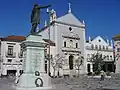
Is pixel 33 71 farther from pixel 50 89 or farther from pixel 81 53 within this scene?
pixel 81 53

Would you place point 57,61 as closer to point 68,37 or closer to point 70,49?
point 70,49

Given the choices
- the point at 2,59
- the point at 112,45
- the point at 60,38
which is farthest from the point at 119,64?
the point at 2,59

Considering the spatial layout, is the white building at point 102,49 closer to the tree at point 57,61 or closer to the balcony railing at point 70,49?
the balcony railing at point 70,49

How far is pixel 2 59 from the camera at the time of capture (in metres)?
46.7

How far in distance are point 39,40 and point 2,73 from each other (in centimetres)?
3453

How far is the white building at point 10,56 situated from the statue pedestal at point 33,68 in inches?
1318

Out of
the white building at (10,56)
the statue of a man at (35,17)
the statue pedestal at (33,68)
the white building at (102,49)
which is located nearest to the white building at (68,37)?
the white building at (102,49)

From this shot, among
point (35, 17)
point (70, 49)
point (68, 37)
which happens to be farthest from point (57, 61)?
point (35, 17)

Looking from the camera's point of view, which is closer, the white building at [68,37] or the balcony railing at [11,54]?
the balcony railing at [11,54]

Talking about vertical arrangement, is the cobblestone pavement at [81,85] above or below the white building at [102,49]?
below

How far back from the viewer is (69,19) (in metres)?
57.0

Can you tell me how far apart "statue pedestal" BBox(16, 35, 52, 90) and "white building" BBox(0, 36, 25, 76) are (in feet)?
110

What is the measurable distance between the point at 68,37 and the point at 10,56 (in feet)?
53.6

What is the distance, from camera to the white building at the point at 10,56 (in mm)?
46831
